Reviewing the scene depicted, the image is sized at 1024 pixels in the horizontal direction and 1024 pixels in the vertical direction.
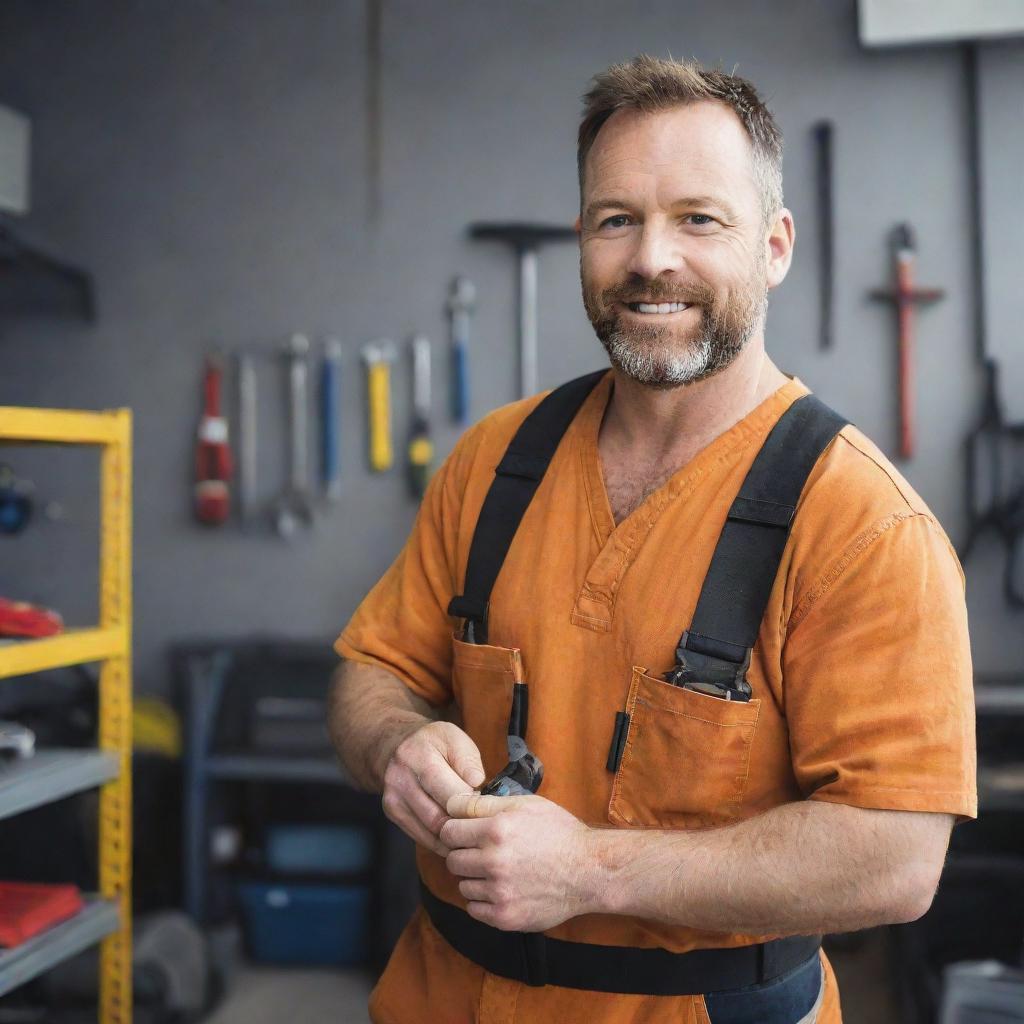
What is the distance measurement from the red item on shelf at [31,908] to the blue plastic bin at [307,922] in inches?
32.8

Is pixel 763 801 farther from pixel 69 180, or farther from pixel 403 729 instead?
pixel 69 180

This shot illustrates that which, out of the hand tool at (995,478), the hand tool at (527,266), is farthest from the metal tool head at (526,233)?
the hand tool at (995,478)

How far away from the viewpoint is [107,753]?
A: 1792mm

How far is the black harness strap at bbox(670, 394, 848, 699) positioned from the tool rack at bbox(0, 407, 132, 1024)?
43.1 inches

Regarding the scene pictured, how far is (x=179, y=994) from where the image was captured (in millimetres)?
2357

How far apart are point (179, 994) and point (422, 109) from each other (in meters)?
2.32

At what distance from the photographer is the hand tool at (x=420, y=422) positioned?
287 centimetres

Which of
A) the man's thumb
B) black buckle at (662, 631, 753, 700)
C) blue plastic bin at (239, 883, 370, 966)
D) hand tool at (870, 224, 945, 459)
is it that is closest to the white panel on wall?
hand tool at (870, 224, 945, 459)

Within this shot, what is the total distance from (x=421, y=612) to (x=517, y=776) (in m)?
0.30

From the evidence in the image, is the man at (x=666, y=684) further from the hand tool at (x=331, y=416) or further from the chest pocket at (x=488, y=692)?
the hand tool at (x=331, y=416)

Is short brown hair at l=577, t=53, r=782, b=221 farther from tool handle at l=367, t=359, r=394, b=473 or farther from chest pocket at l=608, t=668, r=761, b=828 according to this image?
tool handle at l=367, t=359, r=394, b=473

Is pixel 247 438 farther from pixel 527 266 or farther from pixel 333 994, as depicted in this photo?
pixel 333 994

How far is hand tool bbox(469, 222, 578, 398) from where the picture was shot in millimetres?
2820

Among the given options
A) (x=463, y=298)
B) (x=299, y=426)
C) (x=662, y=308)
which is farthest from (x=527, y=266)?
(x=662, y=308)
